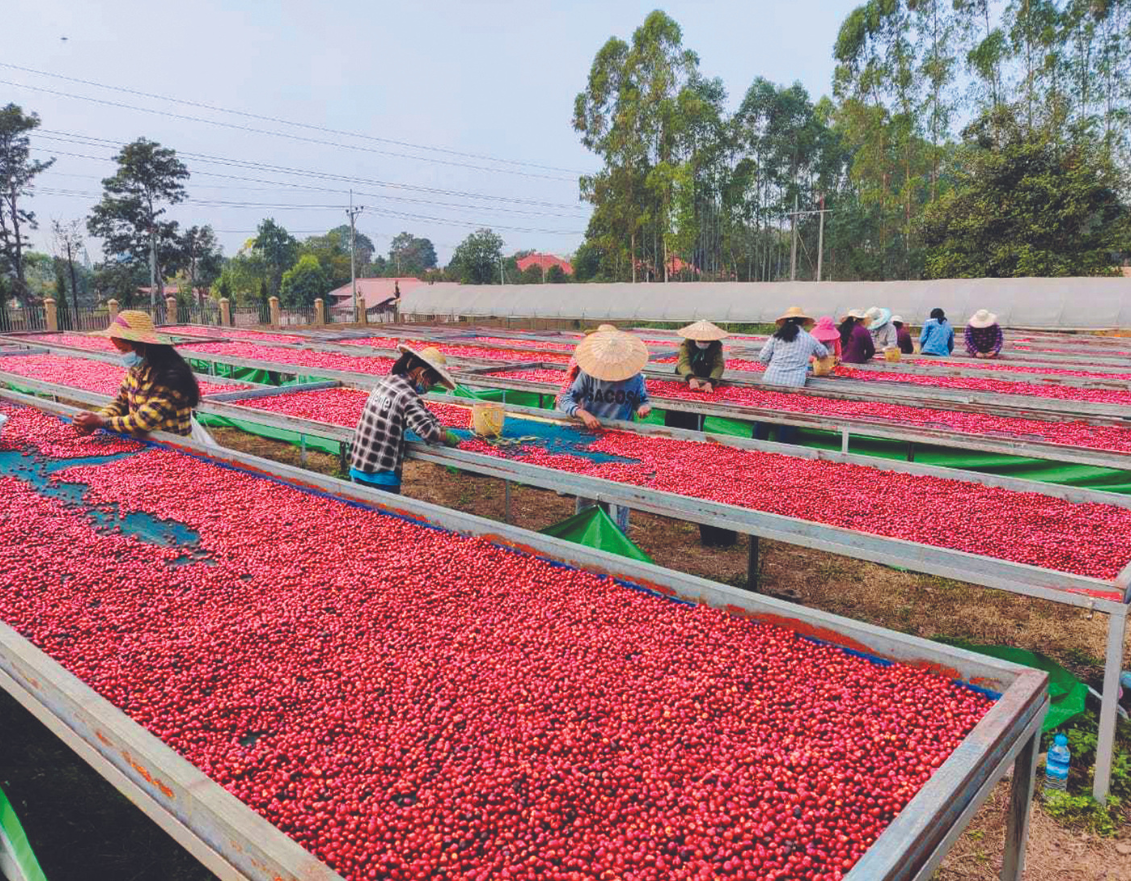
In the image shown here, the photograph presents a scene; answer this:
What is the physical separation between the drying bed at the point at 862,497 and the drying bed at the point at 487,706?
1271 mm

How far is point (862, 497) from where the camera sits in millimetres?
3611

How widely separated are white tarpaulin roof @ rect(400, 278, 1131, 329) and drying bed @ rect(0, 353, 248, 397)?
15928 mm

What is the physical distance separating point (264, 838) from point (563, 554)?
5.00 feet

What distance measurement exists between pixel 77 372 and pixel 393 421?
661 centimetres

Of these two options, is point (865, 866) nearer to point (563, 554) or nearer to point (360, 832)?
point (360, 832)

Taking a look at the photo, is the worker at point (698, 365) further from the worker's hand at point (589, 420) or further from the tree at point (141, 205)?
the tree at point (141, 205)

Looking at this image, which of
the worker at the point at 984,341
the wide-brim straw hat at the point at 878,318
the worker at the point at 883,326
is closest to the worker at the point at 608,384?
the worker at the point at 883,326

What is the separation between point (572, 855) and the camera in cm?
134

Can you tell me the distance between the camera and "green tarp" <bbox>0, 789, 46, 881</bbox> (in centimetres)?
178

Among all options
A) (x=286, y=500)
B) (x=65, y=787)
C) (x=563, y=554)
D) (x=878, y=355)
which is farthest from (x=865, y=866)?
(x=878, y=355)

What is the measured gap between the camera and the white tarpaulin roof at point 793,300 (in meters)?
17.2

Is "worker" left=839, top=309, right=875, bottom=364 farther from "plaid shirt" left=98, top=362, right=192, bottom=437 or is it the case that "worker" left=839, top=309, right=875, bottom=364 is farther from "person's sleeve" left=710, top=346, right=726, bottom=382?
"plaid shirt" left=98, top=362, right=192, bottom=437

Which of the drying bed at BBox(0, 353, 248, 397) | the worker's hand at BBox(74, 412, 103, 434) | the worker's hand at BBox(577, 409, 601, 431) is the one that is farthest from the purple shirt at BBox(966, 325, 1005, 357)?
the worker's hand at BBox(74, 412, 103, 434)

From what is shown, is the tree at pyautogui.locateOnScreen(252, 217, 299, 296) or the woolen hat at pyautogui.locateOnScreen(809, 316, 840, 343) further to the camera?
the tree at pyautogui.locateOnScreen(252, 217, 299, 296)
